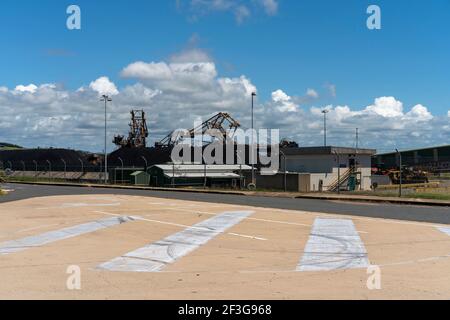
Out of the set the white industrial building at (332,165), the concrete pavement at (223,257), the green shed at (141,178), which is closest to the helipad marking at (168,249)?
the concrete pavement at (223,257)

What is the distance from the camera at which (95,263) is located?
32.0 ft

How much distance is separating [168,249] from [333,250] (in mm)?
3417

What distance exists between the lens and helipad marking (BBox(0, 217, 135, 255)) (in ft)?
38.3

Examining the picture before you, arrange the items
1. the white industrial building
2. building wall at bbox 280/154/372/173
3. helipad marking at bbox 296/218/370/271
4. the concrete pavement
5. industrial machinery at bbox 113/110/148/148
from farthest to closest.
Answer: industrial machinery at bbox 113/110/148/148 < building wall at bbox 280/154/372/173 < the white industrial building < helipad marking at bbox 296/218/370/271 < the concrete pavement

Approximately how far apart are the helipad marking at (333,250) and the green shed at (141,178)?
109 ft

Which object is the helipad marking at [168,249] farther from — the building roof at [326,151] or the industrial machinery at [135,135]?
the industrial machinery at [135,135]

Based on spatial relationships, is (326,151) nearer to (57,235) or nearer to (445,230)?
(445,230)

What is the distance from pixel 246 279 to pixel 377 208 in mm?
14797

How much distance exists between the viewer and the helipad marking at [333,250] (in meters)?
9.59

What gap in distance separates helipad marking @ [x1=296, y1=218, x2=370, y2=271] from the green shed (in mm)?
33290

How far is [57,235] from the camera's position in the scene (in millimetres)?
13664

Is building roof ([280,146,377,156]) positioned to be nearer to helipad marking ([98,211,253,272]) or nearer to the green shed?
the green shed

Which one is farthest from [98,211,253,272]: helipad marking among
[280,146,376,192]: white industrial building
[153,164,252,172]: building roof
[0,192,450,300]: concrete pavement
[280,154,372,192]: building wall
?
[153,164,252,172]: building roof

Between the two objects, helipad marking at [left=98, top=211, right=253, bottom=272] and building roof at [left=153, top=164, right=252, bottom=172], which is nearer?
helipad marking at [left=98, top=211, right=253, bottom=272]
